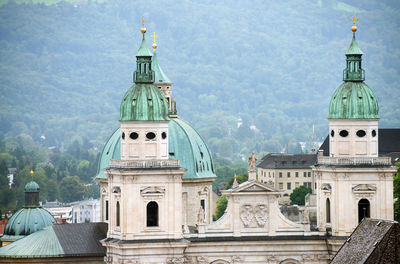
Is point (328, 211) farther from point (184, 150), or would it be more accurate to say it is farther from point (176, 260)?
point (184, 150)

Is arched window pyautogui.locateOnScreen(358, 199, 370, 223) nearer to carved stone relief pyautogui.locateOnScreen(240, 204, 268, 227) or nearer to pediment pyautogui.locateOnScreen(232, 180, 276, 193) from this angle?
carved stone relief pyautogui.locateOnScreen(240, 204, 268, 227)

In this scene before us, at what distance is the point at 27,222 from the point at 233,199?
2607cm

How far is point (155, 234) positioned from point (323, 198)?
1284cm

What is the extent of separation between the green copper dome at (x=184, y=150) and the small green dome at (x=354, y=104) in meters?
14.4

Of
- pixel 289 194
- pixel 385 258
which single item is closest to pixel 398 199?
pixel 385 258

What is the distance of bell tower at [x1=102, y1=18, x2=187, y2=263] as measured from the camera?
8688 cm

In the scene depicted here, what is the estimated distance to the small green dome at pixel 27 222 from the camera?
108 metres

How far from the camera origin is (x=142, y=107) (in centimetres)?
8819

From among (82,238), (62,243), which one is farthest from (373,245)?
(62,243)

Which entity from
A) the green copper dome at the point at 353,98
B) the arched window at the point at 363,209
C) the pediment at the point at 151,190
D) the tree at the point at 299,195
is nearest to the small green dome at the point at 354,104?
the green copper dome at the point at 353,98

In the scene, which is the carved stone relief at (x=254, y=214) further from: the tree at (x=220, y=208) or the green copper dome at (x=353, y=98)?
the tree at (x=220, y=208)

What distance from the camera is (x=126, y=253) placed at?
86.4 m

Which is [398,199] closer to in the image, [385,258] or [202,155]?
[202,155]

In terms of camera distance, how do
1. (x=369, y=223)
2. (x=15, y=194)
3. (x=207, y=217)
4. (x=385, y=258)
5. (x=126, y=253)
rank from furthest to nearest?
(x=15, y=194) → (x=207, y=217) → (x=126, y=253) → (x=369, y=223) → (x=385, y=258)
